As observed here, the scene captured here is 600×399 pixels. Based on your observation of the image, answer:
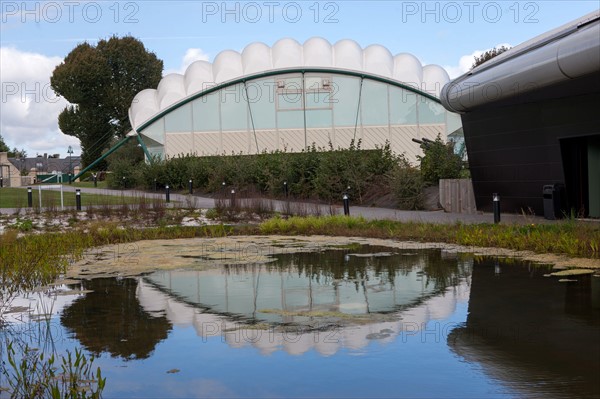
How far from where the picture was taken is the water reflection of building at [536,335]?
605cm

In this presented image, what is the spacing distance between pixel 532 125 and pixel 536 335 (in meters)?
13.9

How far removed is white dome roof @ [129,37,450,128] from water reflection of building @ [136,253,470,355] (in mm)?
41920

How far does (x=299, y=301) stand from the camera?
966 centimetres

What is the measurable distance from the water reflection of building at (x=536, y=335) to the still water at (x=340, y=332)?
0.02 metres

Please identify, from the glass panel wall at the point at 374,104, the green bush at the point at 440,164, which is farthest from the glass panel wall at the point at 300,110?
the green bush at the point at 440,164

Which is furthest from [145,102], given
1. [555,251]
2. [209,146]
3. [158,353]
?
[158,353]

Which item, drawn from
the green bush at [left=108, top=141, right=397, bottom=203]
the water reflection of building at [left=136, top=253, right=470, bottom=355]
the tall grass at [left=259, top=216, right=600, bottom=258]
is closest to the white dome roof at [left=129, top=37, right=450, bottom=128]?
the green bush at [left=108, top=141, right=397, bottom=203]

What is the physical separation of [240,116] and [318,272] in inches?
1653

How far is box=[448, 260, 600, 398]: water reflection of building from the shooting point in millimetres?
6055

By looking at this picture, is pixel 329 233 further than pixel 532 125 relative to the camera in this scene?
No

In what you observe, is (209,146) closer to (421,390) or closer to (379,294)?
(379,294)

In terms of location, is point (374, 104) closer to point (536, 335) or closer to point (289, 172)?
point (289, 172)

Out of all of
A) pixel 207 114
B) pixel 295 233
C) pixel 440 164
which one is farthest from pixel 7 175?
pixel 295 233

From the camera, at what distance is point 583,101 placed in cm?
1884
